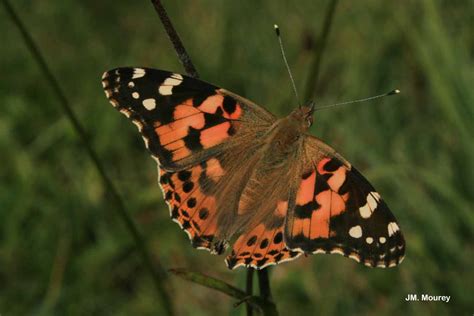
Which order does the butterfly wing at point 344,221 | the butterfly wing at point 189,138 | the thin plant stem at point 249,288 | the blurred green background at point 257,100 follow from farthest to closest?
the blurred green background at point 257,100 → the butterfly wing at point 189,138 → the butterfly wing at point 344,221 → the thin plant stem at point 249,288

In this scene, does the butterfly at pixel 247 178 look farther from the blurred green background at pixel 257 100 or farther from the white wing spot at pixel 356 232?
the blurred green background at pixel 257 100

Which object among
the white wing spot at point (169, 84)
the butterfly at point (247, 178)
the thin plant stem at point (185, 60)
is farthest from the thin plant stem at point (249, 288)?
the white wing spot at point (169, 84)

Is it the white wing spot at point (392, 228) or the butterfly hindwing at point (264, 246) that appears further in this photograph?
the white wing spot at point (392, 228)

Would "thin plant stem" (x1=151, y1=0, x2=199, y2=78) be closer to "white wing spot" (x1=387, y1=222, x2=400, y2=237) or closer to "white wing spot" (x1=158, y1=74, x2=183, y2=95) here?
"white wing spot" (x1=158, y1=74, x2=183, y2=95)

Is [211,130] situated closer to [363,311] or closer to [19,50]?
[363,311]

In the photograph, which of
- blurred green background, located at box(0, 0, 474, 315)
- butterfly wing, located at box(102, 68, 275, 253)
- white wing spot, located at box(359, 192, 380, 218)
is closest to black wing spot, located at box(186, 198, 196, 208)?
butterfly wing, located at box(102, 68, 275, 253)

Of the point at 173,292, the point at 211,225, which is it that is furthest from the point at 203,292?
the point at 211,225
